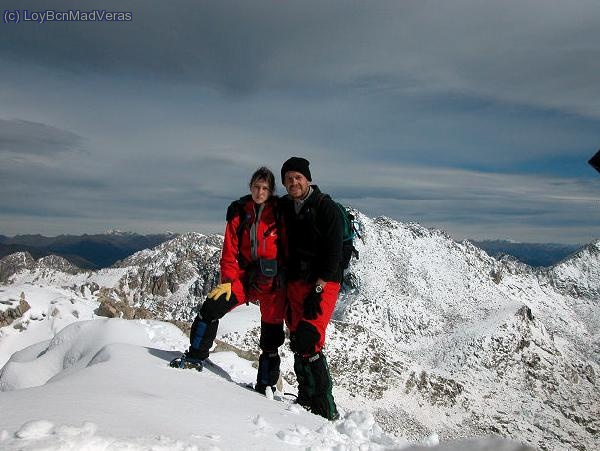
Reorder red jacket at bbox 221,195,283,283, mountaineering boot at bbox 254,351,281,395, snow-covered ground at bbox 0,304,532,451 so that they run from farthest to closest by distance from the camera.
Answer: mountaineering boot at bbox 254,351,281,395 → red jacket at bbox 221,195,283,283 → snow-covered ground at bbox 0,304,532,451

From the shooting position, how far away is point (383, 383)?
45.3m

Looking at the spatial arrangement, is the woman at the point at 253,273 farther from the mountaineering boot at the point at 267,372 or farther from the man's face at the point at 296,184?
the man's face at the point at 296,184

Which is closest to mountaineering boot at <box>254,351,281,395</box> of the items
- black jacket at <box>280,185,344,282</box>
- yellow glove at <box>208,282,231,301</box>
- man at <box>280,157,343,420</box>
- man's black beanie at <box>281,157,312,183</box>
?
man at <box>280,157,343,420</box>

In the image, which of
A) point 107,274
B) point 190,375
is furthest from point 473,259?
point 107,274

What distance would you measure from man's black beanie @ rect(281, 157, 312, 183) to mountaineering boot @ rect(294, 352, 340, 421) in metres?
3.15

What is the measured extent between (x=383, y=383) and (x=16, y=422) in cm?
4608

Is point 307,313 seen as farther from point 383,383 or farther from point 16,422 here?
point 383,383

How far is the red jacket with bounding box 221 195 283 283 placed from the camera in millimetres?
7379

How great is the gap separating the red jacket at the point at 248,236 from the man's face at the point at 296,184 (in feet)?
2.06

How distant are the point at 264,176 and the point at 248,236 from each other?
1.12m

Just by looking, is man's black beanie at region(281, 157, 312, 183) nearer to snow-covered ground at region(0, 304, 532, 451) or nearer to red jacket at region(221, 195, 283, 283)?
red jacket at region(221, 195, 283, 283)

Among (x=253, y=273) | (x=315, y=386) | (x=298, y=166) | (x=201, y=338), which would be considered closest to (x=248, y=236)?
(x=253, y=273)

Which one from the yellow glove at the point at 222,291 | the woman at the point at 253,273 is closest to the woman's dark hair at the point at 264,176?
the woman at the point at 253,273

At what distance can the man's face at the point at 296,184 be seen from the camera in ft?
22.7
